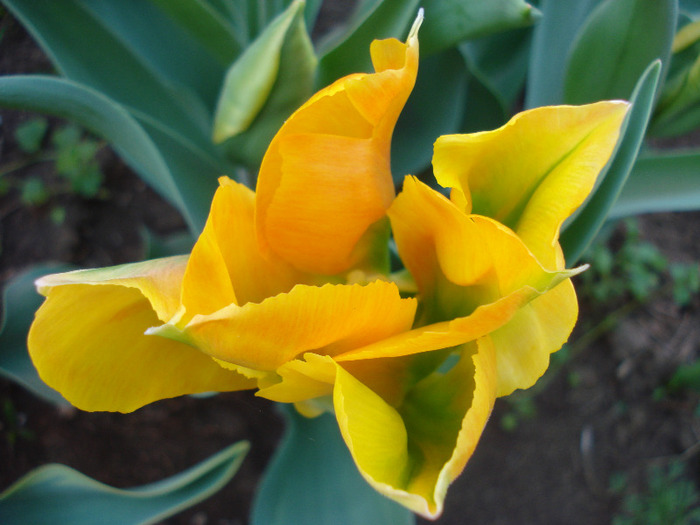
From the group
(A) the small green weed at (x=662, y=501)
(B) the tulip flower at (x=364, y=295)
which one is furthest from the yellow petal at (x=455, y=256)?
(A) the small green weed at (x=662, y=501)

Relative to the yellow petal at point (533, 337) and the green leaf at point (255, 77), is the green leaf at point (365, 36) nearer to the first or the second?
the green leaf at point (255, 77)

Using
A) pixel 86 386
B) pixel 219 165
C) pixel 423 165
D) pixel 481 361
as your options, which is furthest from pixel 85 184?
pixel 481 361

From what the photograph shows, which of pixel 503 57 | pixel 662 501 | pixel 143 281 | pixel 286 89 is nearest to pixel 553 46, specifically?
pixel 503 57

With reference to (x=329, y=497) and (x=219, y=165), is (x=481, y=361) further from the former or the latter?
(x=219, y=165)

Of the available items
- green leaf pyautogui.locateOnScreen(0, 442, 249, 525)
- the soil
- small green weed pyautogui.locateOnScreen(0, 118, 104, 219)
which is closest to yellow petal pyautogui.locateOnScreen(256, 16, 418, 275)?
green leaf pyautogui.locateOnScreen(0, 442, 249, 525)

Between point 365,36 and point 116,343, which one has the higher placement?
point 365,36

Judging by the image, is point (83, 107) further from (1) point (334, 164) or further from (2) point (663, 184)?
(2) point (663, 184)
